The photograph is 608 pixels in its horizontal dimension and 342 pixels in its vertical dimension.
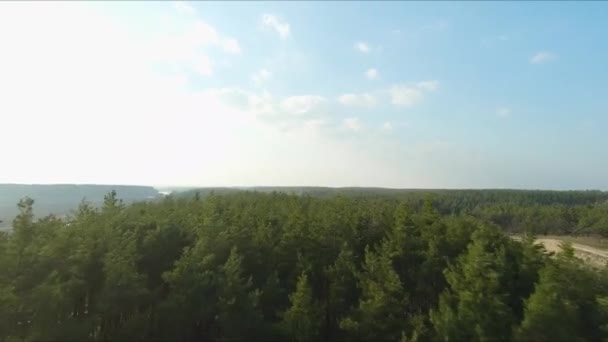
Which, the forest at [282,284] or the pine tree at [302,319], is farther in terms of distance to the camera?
the pine tree at [302,319]

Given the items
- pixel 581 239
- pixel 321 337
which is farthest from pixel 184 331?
pixel 581 239

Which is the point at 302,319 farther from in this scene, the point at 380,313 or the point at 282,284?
the point at 282,284

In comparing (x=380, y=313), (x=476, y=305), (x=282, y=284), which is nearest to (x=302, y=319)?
(x=380, y=313)

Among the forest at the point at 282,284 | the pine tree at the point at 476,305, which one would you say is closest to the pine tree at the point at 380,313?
the forest at the point at 282,284

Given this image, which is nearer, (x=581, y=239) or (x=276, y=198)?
(x=276, y=198)

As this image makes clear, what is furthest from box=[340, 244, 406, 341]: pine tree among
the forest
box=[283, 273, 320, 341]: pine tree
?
box=[283, 273, 320, 341]: pine tree

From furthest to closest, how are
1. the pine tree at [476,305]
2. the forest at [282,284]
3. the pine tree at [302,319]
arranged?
the pine tree at [302,319]
the forest at [282,284]
the pine tree at [476,305]

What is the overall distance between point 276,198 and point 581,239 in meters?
68.3

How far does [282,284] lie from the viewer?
32312 mm

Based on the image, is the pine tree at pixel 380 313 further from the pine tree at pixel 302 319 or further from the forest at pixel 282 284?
the pine tree at pixel 302 319

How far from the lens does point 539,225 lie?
10669 centimetres

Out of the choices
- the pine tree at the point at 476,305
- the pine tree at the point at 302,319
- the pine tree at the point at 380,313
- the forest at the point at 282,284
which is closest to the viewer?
the pine tree at the point at 476,305

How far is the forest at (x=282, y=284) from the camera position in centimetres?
2411

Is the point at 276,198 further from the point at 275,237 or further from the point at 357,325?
the point at 357,325
